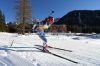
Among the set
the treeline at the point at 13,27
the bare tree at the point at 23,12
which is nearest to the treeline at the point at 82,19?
the treeline at the point at 13,27

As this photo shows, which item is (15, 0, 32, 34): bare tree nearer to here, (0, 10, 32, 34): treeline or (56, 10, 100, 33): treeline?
(0, 10, 32, 34): treeline

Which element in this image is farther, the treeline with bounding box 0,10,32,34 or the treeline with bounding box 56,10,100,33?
the treeline with bounding box 56,10,100,33

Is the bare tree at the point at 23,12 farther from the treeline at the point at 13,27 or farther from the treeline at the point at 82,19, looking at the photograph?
the treeline at the point at 82,19

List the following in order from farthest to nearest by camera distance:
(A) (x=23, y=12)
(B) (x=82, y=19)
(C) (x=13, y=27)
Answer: (B) (x=82, y=19), (C) (x=13, y=27), (A) (x=23, y=12)

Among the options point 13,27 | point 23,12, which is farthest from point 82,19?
point 23,12

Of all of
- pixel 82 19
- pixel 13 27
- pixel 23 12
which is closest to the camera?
pixel 23 12

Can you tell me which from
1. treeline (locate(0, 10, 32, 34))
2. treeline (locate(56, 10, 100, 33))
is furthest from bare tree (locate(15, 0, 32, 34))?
treeline (locate(56, 10, 100, 33))

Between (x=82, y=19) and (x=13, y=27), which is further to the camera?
(x=82, y=19)

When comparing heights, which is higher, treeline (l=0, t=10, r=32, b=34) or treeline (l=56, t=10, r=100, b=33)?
treeline (l=56, t=10, r=100, b=33)

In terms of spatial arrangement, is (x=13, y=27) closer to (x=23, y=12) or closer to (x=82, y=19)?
(x=23, y=12)

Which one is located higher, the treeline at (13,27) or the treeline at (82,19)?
the treeline at (82,19)

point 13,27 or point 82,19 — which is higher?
point 82,19

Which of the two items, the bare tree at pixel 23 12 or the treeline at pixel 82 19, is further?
the treeline at pixel 82 19

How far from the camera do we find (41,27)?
14984 millimetres
